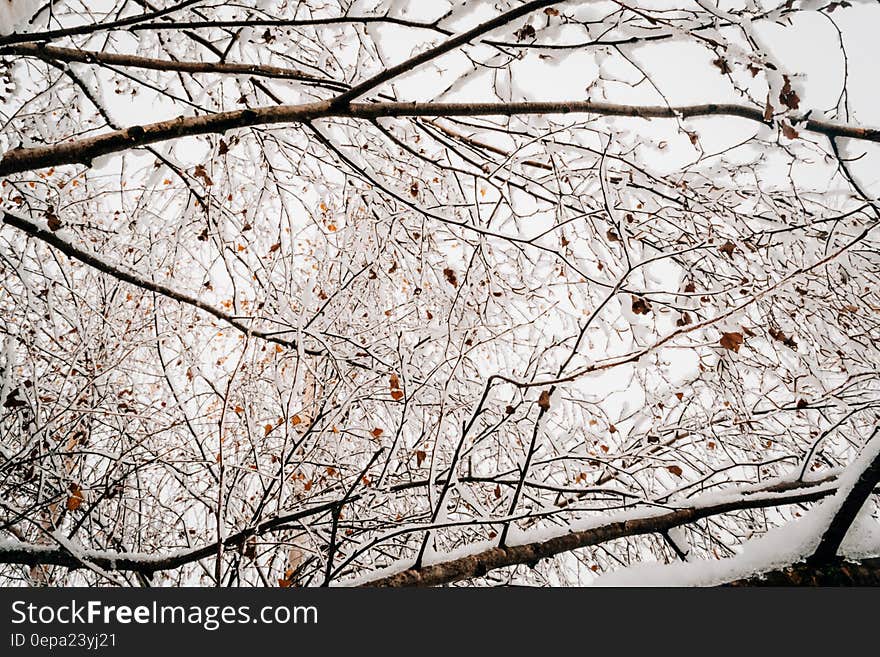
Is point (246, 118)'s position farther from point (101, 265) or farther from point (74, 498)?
point (74, 498)

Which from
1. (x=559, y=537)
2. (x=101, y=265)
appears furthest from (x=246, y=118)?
(x=559, y=537)

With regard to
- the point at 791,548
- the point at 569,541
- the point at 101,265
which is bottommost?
the point at 791,548

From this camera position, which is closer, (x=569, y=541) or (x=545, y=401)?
(x=545, y=401)

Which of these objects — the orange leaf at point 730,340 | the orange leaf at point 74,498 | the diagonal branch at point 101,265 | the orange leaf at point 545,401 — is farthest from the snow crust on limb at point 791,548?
the orange leaf at point 74,498

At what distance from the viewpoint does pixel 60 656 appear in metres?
1.39

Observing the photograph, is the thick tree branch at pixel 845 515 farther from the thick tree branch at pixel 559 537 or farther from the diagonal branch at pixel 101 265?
the diagonal branch at pixel 101 265

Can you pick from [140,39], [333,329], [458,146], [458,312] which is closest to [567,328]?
[458,312]

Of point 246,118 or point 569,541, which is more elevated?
point 246,118

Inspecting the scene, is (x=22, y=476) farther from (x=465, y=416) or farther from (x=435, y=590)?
(x=435, y=590)

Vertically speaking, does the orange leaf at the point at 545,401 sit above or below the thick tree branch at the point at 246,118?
below

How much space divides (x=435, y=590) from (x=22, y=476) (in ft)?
10.1

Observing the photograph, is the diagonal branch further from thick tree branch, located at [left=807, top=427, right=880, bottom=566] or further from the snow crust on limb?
thick tree branch, located at [left=807, top=427, right=880, bottom=566]

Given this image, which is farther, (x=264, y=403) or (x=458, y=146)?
(x=264, y=403)

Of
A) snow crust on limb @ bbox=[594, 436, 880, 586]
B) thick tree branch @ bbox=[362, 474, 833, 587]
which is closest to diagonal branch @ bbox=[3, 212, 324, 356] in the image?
thick tree branch @ bbox=[362, 474, 833, 587]
